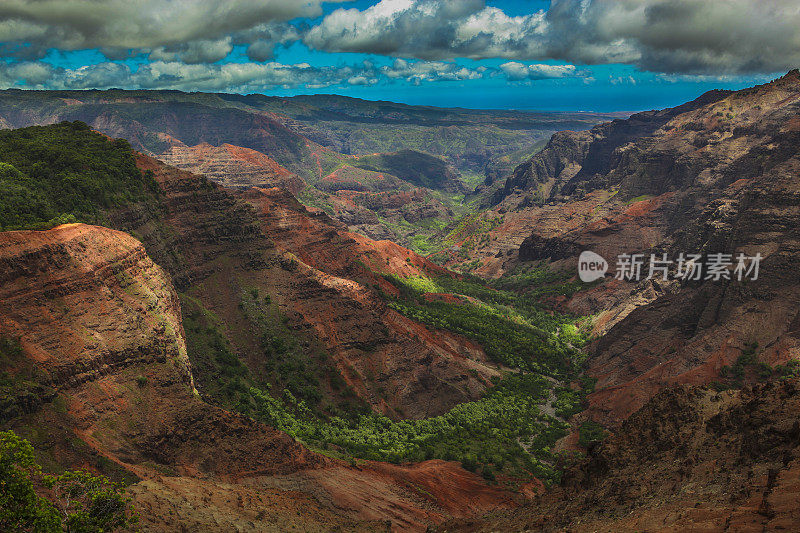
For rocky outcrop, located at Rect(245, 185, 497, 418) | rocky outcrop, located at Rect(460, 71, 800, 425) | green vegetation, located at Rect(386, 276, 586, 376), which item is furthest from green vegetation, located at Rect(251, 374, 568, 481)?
green vegetation, located at Rect(386, 276, 586, 376)

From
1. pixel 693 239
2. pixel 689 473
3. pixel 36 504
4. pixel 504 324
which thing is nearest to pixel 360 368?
pixel 689 473

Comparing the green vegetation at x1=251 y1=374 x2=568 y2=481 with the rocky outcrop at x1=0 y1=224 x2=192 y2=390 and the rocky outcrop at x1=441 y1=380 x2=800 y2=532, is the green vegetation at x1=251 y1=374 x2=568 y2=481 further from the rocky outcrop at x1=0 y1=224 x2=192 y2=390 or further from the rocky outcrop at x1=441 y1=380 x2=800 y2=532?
the rocky outcrop at x1=441 y1=380 x2=800 y2=532

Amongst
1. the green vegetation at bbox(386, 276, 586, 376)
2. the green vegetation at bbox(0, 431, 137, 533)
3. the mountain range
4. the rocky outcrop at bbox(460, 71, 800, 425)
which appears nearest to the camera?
the green vegetation at bbox(0, 431, 137, 533)

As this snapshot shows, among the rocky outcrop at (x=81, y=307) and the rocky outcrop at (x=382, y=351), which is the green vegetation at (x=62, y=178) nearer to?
the rocky outcrop at (x=81, y=307)

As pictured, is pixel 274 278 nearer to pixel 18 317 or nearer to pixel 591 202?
pixel 18 317

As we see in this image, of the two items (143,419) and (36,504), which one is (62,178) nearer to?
(143,419)

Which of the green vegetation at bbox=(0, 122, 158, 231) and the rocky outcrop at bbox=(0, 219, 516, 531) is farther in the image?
the green vegetation at bbox=(0, 122, 158, 231)

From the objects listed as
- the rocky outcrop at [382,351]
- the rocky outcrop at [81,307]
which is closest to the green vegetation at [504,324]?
the rocky outcrop at [382,351]

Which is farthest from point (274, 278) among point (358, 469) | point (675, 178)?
point (675, 178)
